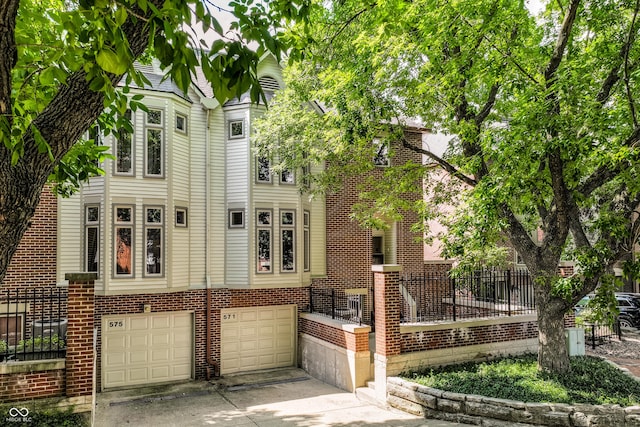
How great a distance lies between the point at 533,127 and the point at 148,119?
9.88m

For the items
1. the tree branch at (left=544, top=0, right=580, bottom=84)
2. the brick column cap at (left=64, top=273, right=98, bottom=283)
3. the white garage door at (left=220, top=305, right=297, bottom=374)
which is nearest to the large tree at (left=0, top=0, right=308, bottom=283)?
the brick column cap at (left=64, top=273, right=98, bottom=283)

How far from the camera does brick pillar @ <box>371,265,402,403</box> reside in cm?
1045

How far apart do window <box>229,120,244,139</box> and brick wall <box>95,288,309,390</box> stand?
4.77m

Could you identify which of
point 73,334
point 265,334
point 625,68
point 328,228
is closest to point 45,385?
point 73,334

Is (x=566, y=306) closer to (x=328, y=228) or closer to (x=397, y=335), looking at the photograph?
(x=397, y=335)

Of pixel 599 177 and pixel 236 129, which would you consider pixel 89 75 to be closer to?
pixel 599 177

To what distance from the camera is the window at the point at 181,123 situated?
13.3 meters

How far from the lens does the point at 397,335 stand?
10555 millimetres

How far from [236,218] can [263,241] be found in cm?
110

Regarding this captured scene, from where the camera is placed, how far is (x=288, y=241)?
563 inches

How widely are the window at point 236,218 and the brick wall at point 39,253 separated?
472cm

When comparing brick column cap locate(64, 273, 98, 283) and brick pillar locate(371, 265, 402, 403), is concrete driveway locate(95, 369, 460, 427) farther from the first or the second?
brick column cap locate(64, 273, 98, 283)

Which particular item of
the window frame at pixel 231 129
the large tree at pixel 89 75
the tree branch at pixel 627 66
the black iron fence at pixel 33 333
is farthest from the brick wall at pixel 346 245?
the large tree at pixel 89 75

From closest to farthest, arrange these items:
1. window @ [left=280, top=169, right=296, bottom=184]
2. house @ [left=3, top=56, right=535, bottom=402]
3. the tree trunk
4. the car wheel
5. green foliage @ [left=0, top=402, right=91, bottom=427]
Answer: green foliage @ [left=0, top=402, right=91, bottom=427] < the tree trunk < house @ [left=3, top=56, right=535, bottom=402] < window @ [left=280, top=169, right=296, bottom=184] < the car wheel
